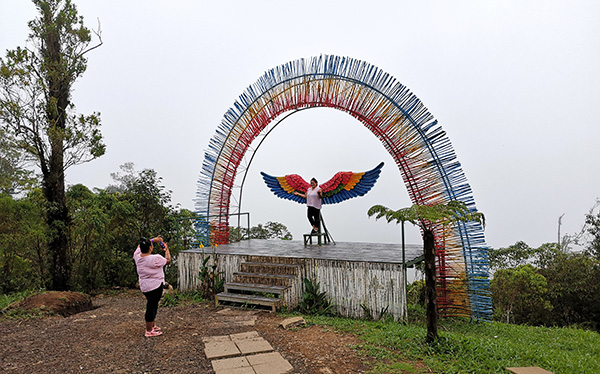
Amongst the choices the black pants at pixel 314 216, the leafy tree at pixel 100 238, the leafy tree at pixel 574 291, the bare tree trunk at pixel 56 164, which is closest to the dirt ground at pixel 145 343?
the bare tree trunk at pixel 56 164

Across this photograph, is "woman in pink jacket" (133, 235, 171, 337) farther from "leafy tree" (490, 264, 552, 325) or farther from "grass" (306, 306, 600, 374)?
"leafy tree" (490, 264, 552, 325)

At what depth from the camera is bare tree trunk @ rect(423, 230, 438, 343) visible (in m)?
4.00

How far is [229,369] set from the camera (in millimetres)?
3510

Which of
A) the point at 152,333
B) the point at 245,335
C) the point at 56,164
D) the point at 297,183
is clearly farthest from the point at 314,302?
the point at 56,164

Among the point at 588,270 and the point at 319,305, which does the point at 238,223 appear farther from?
the point at 588,270

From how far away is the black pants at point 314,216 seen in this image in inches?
333

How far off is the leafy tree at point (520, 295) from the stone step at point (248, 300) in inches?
330

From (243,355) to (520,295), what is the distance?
10.2m

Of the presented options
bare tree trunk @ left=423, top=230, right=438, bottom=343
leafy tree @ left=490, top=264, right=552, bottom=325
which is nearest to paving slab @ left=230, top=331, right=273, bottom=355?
bare tree trunk @ left=423, top=230, right=438, bottom=343

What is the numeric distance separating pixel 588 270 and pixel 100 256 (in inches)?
558

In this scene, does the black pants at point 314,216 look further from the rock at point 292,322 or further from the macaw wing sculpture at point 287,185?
the rock at point 292,322

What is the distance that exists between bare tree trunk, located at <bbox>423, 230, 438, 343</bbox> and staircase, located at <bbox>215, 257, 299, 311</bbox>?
8.24 ft

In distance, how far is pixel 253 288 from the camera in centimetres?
622

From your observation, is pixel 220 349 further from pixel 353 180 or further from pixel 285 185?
pixel 285 185
